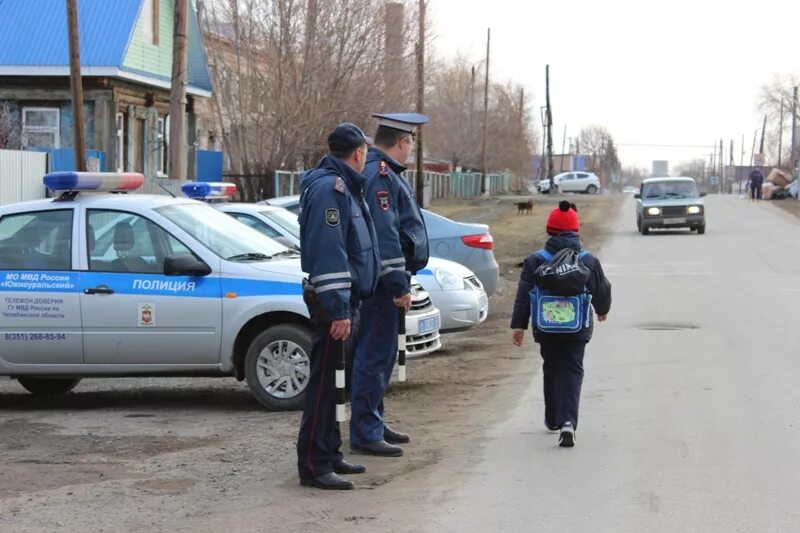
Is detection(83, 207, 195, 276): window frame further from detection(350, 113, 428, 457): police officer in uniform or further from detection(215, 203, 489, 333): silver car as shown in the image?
detection(215, 203, 489, 333): silver car

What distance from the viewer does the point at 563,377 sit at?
7895mm

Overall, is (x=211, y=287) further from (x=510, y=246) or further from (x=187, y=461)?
(x=510, y=246)

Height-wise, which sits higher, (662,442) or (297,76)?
(297,76)

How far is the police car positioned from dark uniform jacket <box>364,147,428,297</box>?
174cm

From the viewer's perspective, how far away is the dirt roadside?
241 inches

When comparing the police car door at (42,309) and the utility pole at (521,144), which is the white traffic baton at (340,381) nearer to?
the police car door at (42,309)

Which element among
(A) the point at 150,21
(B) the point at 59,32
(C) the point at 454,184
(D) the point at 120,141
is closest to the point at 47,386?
(D) the point at 120,141

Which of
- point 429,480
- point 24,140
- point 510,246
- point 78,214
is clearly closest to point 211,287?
point 78,214

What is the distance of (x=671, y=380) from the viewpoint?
10242mm

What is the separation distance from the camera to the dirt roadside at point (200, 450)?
613 cm

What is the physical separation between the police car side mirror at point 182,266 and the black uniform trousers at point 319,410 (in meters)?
2.58

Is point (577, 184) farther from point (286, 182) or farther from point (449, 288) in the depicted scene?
point (449, 288)

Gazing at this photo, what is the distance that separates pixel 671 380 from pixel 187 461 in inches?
179

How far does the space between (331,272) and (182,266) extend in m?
2.84
